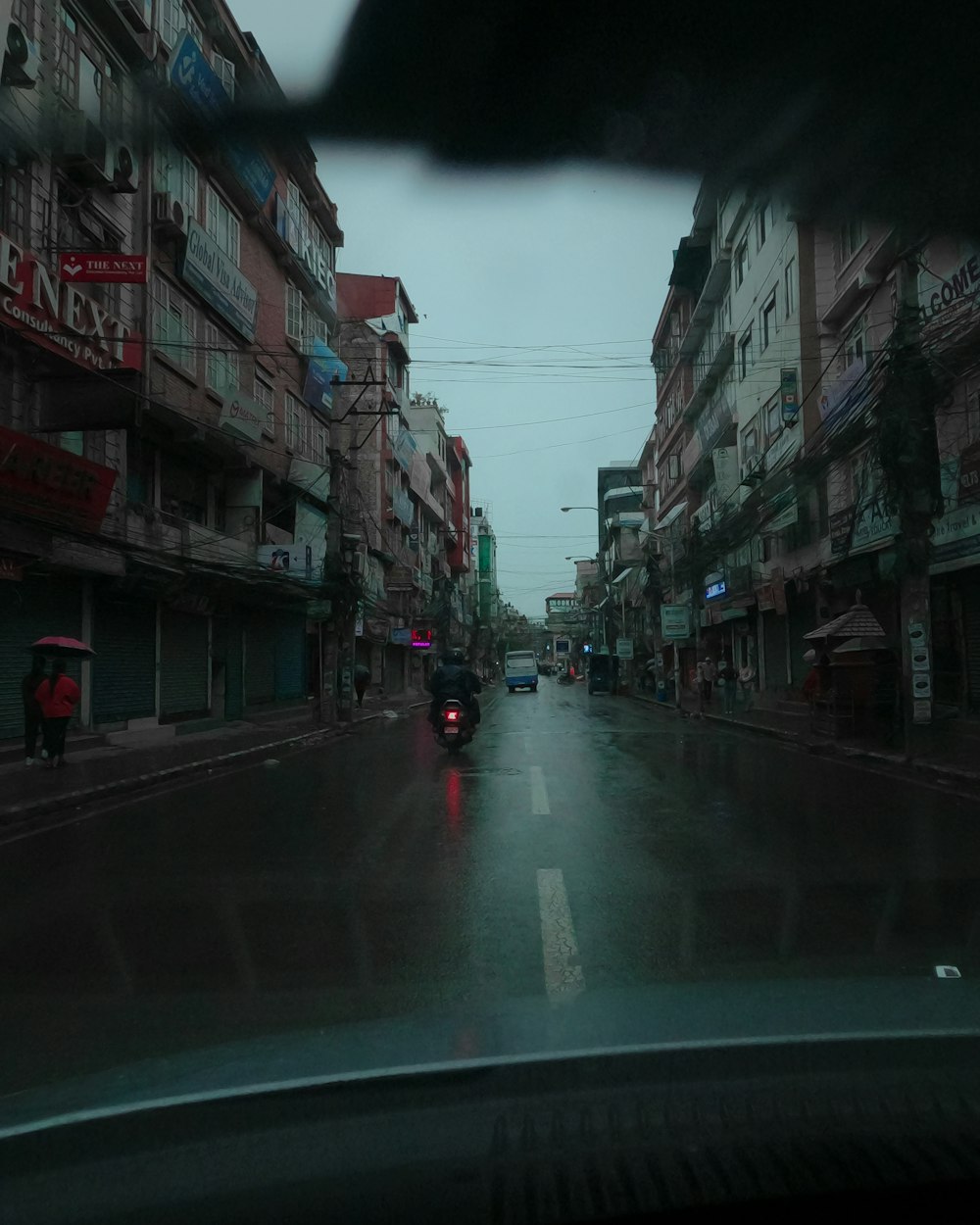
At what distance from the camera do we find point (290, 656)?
3472 cm

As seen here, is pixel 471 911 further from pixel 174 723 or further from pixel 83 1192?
pixel 174 723

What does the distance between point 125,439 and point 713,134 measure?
1948 centimetres

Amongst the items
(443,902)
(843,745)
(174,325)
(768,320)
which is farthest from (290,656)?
(443,902)

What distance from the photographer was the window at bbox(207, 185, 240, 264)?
2553 centimetres

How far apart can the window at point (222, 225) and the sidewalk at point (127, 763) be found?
476 inches

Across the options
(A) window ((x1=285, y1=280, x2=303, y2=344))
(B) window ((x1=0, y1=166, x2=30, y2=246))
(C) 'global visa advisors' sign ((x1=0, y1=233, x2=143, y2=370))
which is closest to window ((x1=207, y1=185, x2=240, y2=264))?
(A) window ((x1=285, y1=280, x2=303, y2=344))

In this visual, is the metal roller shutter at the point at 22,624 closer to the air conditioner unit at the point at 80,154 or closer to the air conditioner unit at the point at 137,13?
the air conditioner unit at the point at 80,154

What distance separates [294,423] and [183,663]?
10.5 meters

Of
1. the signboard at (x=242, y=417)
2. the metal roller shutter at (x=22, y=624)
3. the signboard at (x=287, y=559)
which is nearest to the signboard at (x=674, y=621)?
the signboard at (x=287, y=559)

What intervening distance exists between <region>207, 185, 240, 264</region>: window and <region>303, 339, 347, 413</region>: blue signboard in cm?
522

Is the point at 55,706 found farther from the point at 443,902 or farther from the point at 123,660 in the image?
the point at 443,902

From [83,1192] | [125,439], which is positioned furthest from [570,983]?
[125,439]

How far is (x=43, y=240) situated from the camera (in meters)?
17.5

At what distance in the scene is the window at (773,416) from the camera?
99.9 feet
